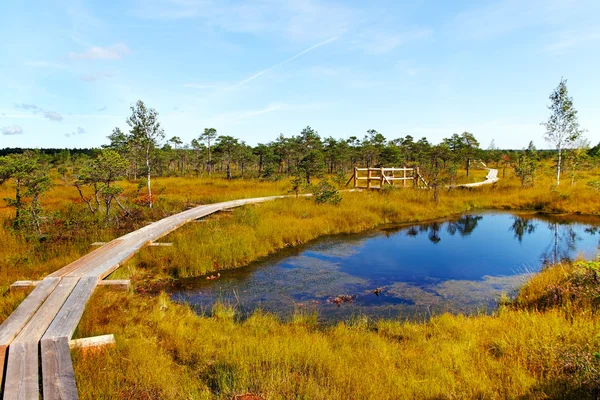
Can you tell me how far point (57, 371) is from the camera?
3381 mm

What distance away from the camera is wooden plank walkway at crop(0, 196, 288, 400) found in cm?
316

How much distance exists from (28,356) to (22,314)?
1191 mm

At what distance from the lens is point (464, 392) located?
3.65 metres

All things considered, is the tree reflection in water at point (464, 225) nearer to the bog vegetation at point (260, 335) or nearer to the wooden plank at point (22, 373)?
the bog vegetation at point (260, 335)

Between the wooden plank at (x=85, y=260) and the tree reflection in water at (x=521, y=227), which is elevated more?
the wooden plank at (x=85, y=260)

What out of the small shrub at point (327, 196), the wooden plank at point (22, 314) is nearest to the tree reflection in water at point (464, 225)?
the small shrub at point (327, 196)

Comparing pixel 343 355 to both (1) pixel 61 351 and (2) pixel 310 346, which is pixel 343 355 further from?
(1) pixel 61 351

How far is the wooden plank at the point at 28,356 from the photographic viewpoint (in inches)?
121

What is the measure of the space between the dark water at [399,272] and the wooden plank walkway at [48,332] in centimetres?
222

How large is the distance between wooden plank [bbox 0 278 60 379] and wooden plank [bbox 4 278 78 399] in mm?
57

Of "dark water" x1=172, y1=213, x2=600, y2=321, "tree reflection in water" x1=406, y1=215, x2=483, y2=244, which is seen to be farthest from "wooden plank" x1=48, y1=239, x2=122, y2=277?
"tree reflection in water" x1=406, y1=215, x2=483, y2=244

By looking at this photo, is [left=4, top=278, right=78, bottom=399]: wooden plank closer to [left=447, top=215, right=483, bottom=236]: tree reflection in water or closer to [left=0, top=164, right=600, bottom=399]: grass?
[left=0, top=164, right=600, bottom=399]: grass

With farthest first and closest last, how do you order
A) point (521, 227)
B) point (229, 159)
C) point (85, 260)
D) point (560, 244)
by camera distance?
1. point (229, 159)
2. point (521, 227)
3. point (560, 244)
4. point (85, 260)

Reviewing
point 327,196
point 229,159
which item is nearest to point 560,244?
point 327,196
